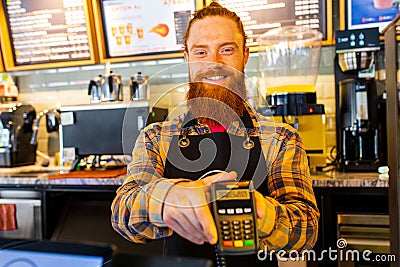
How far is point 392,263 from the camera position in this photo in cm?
184

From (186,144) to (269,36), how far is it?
1790 mm

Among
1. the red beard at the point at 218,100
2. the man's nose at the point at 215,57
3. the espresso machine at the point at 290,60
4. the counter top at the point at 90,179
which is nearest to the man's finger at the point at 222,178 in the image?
the red beard at the point at 218,100

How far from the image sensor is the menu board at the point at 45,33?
282 cm

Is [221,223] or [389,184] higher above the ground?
[221,223]

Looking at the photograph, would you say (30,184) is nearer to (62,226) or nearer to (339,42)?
(62,226)

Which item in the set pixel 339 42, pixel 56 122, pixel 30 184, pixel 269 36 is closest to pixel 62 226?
pixel 30 184

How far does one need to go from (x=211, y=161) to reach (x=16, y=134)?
221 cm

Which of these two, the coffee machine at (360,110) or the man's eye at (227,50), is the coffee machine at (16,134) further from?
the man's eye at (227,50)

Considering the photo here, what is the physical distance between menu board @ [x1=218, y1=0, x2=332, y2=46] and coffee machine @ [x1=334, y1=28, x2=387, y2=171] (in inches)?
10.4

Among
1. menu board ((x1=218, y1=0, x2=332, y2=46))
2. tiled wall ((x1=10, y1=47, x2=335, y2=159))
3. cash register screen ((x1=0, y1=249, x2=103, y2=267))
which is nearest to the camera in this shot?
cash register screen ((x1=0, y1=249, x2=103, y2=267))

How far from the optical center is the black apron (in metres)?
0.80

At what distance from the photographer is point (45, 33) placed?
9.46 ft

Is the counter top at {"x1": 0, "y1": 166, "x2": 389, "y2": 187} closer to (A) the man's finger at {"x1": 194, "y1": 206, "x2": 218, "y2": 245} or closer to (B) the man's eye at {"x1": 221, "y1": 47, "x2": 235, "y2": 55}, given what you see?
(B) the man's eye at {"x1": 221, "y1": 47, "x2": 235, "y2": 55}

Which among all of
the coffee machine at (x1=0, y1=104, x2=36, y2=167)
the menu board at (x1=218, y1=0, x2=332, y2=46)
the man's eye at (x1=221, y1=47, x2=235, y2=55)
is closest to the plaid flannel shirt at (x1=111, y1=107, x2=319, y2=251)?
the man's eye at (x1=221, y1=47, x2=235, y2=55)
